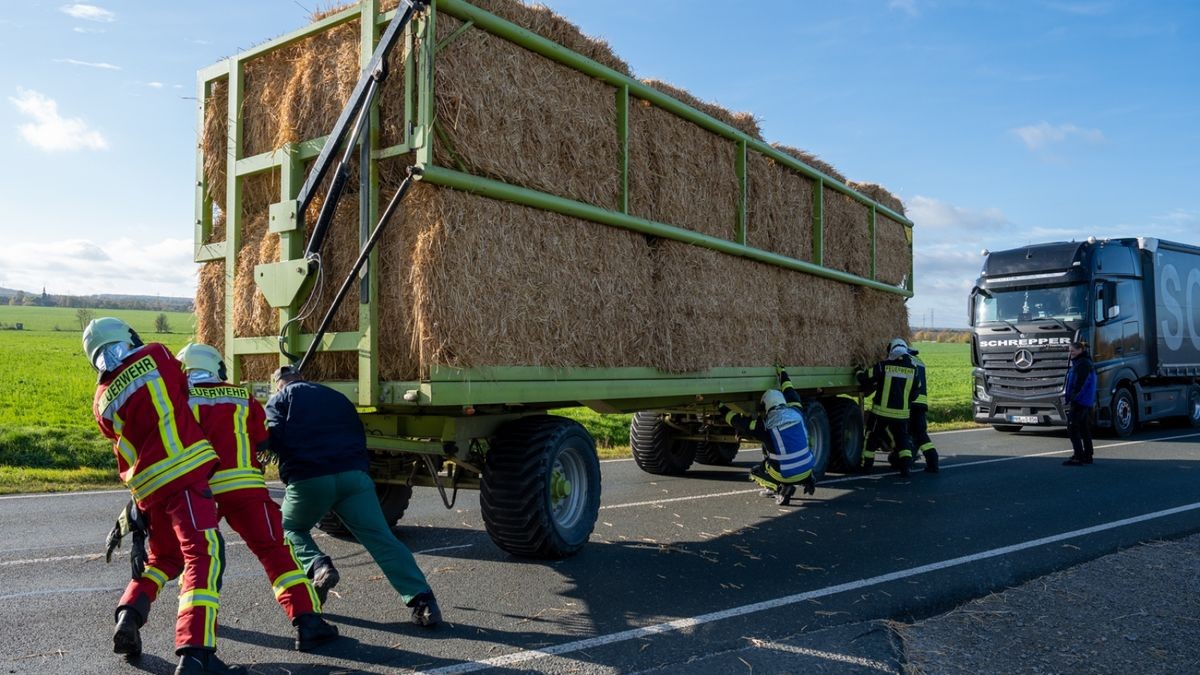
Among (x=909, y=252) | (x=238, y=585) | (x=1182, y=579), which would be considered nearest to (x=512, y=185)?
(x=238, y=585)

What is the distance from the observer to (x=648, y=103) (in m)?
7.59

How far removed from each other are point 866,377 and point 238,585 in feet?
27.9

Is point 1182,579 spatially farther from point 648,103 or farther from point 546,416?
point 648,103

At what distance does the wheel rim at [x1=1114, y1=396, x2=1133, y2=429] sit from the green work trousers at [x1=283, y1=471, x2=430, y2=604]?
1645 cm

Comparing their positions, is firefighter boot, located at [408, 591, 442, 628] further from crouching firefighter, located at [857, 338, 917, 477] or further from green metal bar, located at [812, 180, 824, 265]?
crouching firefighter, located at [857, 338, 917, 477]

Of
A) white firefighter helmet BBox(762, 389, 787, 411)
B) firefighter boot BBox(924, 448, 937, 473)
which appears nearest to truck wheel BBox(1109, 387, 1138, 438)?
firefighter boot BBox(924, 448, 937, 473)

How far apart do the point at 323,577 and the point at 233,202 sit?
9.83ft

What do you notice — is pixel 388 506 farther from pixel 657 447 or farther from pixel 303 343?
pixel 657 447

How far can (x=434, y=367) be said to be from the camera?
5.30 meters

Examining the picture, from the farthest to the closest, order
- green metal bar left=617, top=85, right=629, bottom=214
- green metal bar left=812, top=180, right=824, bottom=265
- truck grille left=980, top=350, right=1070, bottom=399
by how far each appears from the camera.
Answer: truck grille left=980, top=350, right=1070, bottom=399 → green metal bar left=812, top=180, right=824, bottom=265 → green metal bar left=617, top=85, right=629, bottom=214

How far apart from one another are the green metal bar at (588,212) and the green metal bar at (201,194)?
2507 mm

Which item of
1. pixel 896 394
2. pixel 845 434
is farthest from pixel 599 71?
pixel 845 434

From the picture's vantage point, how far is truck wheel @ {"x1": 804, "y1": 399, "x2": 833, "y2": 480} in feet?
34.7

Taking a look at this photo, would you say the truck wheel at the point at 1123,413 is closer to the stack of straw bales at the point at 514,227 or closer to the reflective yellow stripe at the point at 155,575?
the stack of straw bales at the point at 514,227
